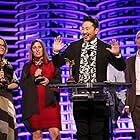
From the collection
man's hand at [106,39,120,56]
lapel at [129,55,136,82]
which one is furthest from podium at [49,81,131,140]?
lapel at [129,55,136,82]

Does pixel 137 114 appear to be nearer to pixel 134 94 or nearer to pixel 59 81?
pixel 134 94

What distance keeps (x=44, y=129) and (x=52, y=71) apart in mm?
655

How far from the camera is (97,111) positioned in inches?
149

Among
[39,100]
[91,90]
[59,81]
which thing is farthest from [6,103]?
[91,90]

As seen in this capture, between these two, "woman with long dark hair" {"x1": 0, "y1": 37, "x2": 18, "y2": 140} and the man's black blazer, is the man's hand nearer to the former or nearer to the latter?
the man's black blazer

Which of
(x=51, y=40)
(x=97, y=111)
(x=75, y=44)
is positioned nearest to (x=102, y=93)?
(x=97, y=111)

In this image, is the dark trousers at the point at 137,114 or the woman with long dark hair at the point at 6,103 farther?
the dark trousers at the point at 137,114

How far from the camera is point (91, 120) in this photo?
12.5ft

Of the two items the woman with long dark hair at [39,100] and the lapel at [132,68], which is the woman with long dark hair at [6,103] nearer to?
the woman with long dark hair at [39,100]

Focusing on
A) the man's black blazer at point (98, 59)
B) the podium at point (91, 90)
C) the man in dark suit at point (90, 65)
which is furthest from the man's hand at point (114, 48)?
the podium at point (91, 90)

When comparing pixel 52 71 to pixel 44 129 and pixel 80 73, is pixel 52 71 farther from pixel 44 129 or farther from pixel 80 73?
pixel 80 73

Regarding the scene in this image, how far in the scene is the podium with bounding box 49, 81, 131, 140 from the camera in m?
3.44

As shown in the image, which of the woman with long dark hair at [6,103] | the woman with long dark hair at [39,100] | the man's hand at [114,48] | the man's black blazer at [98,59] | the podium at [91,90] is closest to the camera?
the podium at [91,90]

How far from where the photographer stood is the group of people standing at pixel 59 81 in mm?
3795
